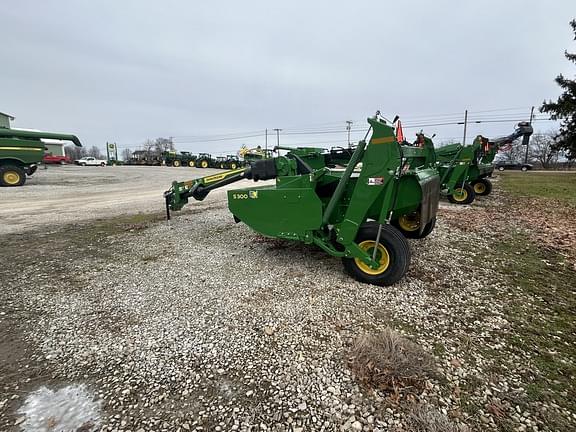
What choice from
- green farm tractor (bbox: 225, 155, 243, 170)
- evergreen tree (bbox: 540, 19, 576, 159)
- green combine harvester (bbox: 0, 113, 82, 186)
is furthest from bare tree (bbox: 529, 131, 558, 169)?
green combine harvester (bbox: 0, 113, 82, 186)

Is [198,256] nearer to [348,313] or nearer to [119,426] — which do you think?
[348,313]

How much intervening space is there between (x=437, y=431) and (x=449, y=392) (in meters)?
0.39

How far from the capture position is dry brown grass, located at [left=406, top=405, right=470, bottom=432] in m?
1.92

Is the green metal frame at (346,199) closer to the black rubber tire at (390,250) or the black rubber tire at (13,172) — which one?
the black rubber tire at (390,250)

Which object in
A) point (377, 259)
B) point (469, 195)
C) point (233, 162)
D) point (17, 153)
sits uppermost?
point (233, 162)

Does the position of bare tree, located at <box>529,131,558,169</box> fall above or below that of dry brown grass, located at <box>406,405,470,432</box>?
above

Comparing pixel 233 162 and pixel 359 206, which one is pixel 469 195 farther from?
pixel 233 162

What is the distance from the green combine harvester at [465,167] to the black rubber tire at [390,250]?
705 cm

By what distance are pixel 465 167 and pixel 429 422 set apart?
1009 cm

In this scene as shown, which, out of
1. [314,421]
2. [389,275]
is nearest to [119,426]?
[314,421]

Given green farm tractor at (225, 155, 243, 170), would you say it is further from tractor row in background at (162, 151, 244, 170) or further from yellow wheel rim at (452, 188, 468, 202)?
yellow wheel rim at (452, 188, 468, 202)

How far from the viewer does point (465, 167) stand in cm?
1020

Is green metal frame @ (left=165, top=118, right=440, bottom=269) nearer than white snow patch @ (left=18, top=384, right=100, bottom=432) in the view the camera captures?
No

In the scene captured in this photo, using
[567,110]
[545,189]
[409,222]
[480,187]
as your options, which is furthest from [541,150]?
[409,222]
